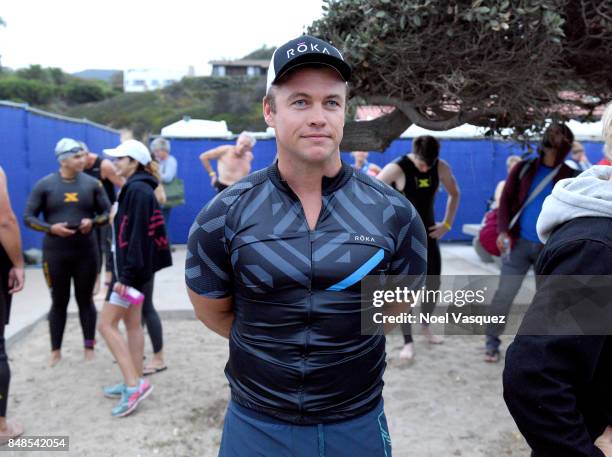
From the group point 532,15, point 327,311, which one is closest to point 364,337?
point 327,311

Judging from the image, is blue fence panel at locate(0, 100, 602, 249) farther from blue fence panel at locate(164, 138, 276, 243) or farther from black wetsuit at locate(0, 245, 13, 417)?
black wetsuit at locate(0, 245, 13, 417)

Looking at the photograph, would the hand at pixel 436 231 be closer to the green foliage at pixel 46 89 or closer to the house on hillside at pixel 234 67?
the green foliage at pixel 46 89

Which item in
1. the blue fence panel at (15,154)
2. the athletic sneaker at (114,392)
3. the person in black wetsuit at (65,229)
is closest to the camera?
the athletic sneaker at (114,392)

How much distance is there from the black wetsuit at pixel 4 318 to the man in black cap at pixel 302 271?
2.27 meters

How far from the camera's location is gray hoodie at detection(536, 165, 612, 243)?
139cm

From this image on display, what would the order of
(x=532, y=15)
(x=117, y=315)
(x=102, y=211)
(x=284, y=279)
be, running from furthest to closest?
(x=102, y=211), (x=117, y=315), (x=532, y=15), (x=284, y=279)

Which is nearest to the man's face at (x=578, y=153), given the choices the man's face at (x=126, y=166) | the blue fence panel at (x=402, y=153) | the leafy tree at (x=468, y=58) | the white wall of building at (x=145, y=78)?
the leafy tree at (x=468, y=58)

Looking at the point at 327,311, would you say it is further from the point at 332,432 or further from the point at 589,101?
the point at 589,101

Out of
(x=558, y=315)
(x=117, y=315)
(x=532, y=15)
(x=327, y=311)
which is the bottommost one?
(x=117, y=315)

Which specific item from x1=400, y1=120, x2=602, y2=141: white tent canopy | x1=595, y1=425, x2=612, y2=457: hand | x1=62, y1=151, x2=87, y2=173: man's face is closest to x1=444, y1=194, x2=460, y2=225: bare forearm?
x1=62, y1=151, x2=87, y2=173: man's face

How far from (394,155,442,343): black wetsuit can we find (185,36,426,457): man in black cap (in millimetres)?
3234

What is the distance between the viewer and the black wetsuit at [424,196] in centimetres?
505

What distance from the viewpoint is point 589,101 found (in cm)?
407

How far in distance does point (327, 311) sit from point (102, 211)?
3.95 m
